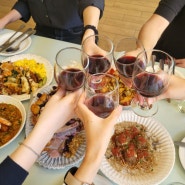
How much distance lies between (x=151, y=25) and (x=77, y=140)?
77 cm

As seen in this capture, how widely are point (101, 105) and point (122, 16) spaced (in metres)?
2.43

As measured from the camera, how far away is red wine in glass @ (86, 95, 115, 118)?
Answer: 32.9 inches

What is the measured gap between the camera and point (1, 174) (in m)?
0.80

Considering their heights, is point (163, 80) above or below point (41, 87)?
above

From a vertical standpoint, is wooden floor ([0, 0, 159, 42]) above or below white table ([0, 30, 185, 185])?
below

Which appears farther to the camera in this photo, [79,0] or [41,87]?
Result: [79,0]

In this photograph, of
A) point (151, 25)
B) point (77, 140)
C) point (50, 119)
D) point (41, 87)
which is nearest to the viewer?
point (50, 119)

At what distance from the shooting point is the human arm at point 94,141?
75 cm

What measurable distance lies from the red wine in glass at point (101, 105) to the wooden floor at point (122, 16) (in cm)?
201

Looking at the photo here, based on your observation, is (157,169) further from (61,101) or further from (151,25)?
(151,25)

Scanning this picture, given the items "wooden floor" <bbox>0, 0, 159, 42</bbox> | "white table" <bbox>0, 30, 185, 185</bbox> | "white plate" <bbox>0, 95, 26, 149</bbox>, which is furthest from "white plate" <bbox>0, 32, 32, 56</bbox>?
"wooden floor" <bbox>0, 0, 159, 42</bbox>

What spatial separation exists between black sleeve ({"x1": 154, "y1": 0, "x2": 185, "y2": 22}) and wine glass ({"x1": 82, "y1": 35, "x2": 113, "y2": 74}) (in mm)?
526

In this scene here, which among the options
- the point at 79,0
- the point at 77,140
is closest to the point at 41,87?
the point at 77,140

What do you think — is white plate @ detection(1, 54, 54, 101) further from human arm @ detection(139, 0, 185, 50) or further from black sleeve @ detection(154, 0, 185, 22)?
black sleeve @ detection(154, 0, 185, 22)
